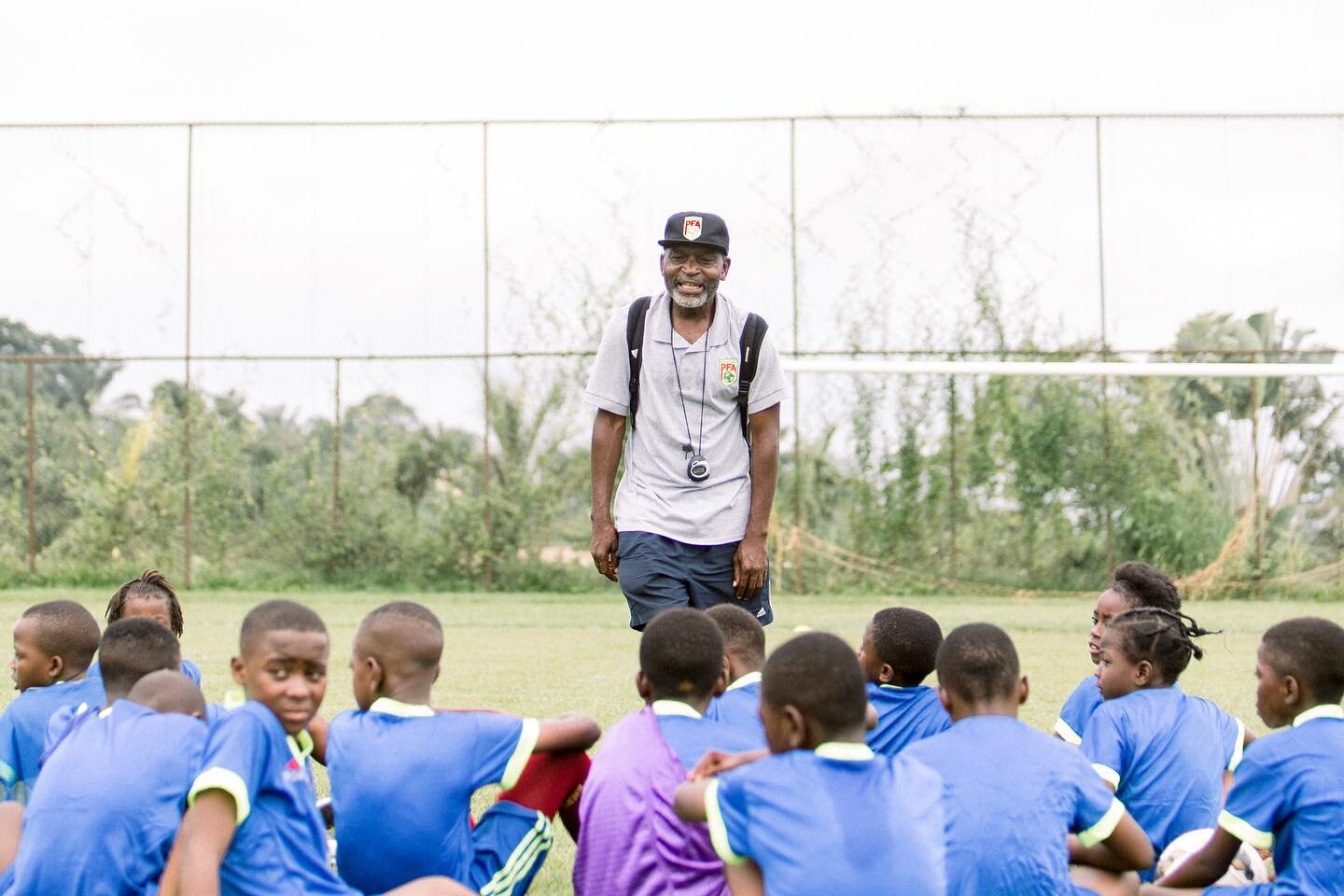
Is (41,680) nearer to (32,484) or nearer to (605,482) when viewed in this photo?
(605,482)

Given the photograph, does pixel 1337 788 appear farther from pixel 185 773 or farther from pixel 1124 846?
pixel 185 773

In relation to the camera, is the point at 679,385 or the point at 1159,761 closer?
the point at 1159,761

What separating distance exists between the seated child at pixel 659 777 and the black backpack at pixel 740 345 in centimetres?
164

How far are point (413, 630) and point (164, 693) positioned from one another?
1.87 feet

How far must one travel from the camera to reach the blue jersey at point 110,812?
3.09 meters

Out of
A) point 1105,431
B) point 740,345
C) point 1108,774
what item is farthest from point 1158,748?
point 1105,431

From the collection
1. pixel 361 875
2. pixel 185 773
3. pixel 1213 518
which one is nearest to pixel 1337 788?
pixel 361 875

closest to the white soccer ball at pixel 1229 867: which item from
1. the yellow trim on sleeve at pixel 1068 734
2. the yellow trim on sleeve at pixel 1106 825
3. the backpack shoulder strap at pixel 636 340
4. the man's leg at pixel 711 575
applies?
the yellow trim on sleeve at pixel 1106 825

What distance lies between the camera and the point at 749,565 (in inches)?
196

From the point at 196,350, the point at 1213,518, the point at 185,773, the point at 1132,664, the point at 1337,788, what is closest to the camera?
the point at 185,773

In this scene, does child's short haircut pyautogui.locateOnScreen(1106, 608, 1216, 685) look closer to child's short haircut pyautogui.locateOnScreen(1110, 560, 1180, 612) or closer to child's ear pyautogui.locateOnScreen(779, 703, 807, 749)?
child's short haircut pyautogui.locateOnScreen(1110, 560, 1180, 612)

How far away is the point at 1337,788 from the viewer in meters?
3.38

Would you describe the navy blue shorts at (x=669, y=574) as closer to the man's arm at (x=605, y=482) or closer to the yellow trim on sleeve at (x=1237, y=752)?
the man's arm at (x=605, y=482)

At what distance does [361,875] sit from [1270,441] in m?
14.1
